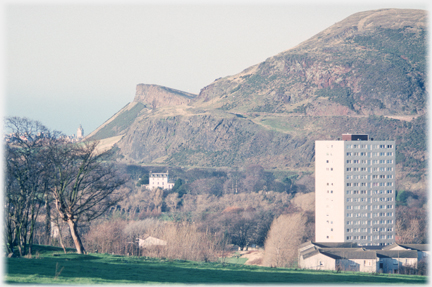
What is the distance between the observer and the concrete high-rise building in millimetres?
112000

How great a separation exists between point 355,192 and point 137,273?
8321cm

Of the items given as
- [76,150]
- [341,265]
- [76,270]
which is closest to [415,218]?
[341,265]

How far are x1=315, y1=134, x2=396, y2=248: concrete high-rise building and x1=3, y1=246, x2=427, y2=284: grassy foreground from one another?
224 ft

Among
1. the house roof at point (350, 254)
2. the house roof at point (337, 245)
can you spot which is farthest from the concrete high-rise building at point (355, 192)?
the house roof at point (350, 254)

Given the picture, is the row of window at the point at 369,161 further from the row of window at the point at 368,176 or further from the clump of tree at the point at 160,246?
the clump of tree at the point at 160,246

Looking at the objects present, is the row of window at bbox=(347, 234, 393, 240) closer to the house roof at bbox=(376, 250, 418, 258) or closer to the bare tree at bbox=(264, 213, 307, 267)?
the bare tree at bbox=(264, 213, 307, 267)

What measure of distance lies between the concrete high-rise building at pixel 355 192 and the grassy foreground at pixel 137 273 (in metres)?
68.2

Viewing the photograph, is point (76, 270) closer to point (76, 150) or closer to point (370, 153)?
point (76, 150)

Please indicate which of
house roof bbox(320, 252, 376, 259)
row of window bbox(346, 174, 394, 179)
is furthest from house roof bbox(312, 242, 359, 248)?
row of window bbox(346, 174, 394, 179)

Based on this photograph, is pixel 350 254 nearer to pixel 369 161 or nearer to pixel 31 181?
pixel 369 161

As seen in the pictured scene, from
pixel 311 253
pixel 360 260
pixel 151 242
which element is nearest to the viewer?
pixel 360 260

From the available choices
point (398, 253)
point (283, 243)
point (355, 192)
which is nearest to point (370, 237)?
point (355, 192)

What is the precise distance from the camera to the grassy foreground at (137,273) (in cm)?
3403

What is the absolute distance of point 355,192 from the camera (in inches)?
4510
